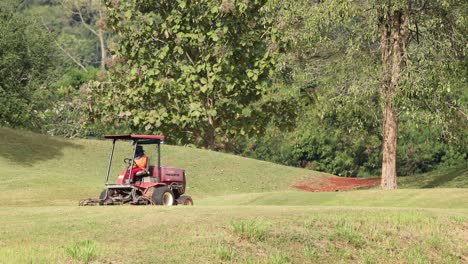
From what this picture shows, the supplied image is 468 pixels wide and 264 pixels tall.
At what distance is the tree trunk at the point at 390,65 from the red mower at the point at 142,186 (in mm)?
9163

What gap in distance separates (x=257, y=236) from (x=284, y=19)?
15852 millimetres

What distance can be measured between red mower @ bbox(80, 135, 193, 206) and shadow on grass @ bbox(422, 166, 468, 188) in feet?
55.9

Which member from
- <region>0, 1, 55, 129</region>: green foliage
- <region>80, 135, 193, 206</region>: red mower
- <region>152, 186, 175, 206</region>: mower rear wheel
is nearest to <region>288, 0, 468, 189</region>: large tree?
<region>80, 135, 193, 206</region>: red mower

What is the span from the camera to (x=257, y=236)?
52.6ft

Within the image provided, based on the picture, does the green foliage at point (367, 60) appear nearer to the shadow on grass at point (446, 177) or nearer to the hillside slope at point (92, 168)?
the shadow on grass at point (446, 177)

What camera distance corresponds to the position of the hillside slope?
34031mm

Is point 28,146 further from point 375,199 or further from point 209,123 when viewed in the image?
point 375,199

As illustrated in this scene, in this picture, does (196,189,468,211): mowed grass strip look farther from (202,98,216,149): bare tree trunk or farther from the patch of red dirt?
the patch of red dirt

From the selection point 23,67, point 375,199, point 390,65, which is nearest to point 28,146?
point 23,67

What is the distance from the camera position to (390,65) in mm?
30219

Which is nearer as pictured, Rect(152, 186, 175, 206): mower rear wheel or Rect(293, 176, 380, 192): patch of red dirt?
Rect(152, 186, 175, 206): mower rear wheel

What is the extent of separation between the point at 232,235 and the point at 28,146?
27.0m

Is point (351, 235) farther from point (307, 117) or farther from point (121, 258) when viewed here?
point (307, 117)

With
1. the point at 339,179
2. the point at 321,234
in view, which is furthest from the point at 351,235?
the point at 339,179
